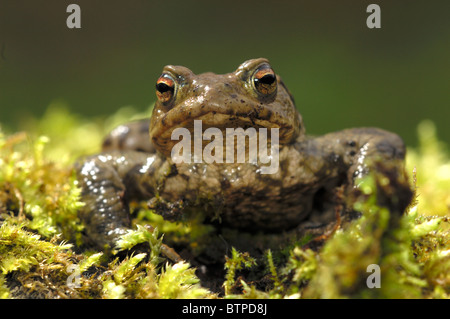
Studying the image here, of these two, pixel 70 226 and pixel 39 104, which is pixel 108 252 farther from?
pixel 39 104

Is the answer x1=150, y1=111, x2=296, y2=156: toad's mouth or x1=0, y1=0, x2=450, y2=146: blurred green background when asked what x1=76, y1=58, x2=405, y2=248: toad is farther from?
x1=0, y1=0, x2=450, y2=146: blurred green background

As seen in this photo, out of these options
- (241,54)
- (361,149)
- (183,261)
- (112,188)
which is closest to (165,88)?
(112,188)

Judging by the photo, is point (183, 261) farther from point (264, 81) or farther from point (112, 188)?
point (264, 81)

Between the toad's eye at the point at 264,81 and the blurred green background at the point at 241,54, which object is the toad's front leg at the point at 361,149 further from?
the blurred green background at the point at 241,54

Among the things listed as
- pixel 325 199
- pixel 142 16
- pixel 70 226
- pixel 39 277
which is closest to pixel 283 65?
pixel 142 16

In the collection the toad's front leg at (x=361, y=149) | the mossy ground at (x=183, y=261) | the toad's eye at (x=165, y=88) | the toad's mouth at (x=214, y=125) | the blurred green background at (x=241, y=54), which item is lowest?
the mossy ground at (x=183, y=261)

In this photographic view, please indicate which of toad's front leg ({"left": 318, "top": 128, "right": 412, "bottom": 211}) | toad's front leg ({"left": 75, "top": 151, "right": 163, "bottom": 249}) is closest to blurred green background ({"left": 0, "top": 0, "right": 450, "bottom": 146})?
toad's front leg ({"left": 318, "top": 128, "right": 412, "bottom": 211})

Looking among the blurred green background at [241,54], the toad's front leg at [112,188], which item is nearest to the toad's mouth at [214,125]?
the toad's front leg at [112,188]
